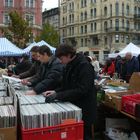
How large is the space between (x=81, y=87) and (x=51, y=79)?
0.90 metres

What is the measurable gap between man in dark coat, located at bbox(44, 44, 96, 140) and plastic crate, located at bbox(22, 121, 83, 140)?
545mm

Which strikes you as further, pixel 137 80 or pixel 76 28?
pixel 76 28

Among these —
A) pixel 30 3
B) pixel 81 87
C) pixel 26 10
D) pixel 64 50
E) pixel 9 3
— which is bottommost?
pixel 81 87

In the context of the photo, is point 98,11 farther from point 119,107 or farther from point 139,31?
point 119,107

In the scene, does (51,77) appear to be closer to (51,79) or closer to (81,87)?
(51,79)

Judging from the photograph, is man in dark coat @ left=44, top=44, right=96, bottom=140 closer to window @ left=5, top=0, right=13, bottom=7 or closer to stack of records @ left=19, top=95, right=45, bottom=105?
stack of records @ left=19, top=95, right=45, bottom=105

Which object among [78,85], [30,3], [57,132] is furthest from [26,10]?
[57,132]

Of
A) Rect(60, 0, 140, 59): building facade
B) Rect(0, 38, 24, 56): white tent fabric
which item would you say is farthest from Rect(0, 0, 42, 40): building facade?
Rect(0, 38, 24, 56): white tent fabric

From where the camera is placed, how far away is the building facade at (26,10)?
61062 millimetres

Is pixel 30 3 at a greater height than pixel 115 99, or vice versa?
pixel 30 3

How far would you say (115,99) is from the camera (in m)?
5.64

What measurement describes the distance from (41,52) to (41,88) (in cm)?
68

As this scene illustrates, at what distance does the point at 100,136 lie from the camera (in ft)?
21.2

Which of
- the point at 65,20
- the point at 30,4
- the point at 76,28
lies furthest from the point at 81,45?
the point at 30,4
